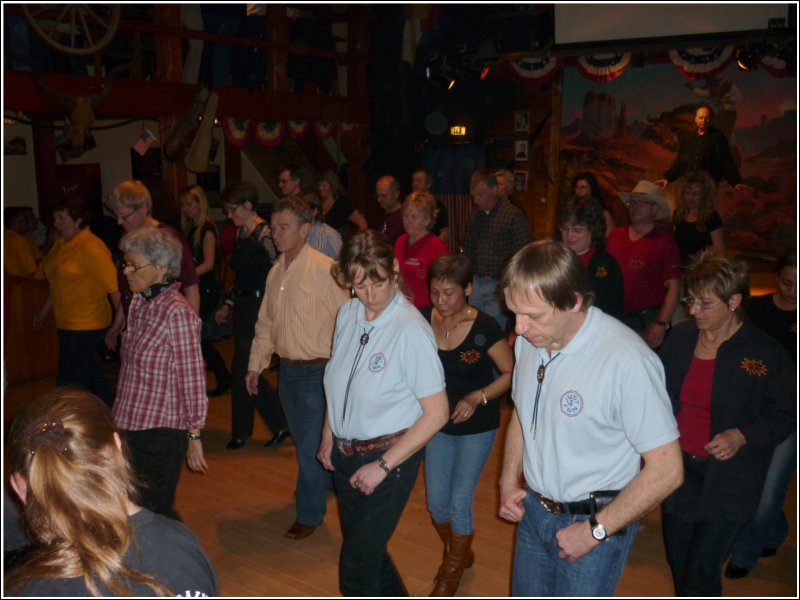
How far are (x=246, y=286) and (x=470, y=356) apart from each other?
2.19 meters

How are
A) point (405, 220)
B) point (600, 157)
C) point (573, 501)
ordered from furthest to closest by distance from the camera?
point (600, 157), point (405, 220), point (573, 501)

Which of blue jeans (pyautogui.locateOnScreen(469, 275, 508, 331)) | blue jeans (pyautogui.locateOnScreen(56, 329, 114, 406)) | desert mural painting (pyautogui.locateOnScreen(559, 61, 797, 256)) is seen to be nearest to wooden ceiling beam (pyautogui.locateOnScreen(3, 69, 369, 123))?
blue jeans (pyautogui.locateOnScreen(56, 329, 114, 406))

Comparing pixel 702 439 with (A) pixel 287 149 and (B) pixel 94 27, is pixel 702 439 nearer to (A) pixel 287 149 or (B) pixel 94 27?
(B) pixel 94 27

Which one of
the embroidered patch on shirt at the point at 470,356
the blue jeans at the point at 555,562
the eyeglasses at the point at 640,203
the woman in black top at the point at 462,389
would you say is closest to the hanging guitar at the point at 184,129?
the eyeglasses at the point at 640,203

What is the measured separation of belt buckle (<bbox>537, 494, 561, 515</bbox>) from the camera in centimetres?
206

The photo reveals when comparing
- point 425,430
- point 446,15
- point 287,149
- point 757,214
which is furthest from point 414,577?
point 287,149

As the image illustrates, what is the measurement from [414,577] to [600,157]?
28.9ft

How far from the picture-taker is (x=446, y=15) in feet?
31.6

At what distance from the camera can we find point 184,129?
758 centimetres

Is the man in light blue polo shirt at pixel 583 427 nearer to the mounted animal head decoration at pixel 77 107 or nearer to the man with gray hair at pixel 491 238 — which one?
the man with gray hair at pixel 491 238

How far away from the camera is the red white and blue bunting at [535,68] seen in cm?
960

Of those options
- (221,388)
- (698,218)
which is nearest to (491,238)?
(698,218)

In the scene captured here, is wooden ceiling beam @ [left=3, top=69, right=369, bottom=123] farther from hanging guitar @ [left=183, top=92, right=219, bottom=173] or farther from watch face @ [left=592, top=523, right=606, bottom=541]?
watch face @ [left=592, top=523, right=606, bottom=541]

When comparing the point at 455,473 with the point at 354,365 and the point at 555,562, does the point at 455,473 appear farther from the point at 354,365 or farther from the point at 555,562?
the point at 555,562
